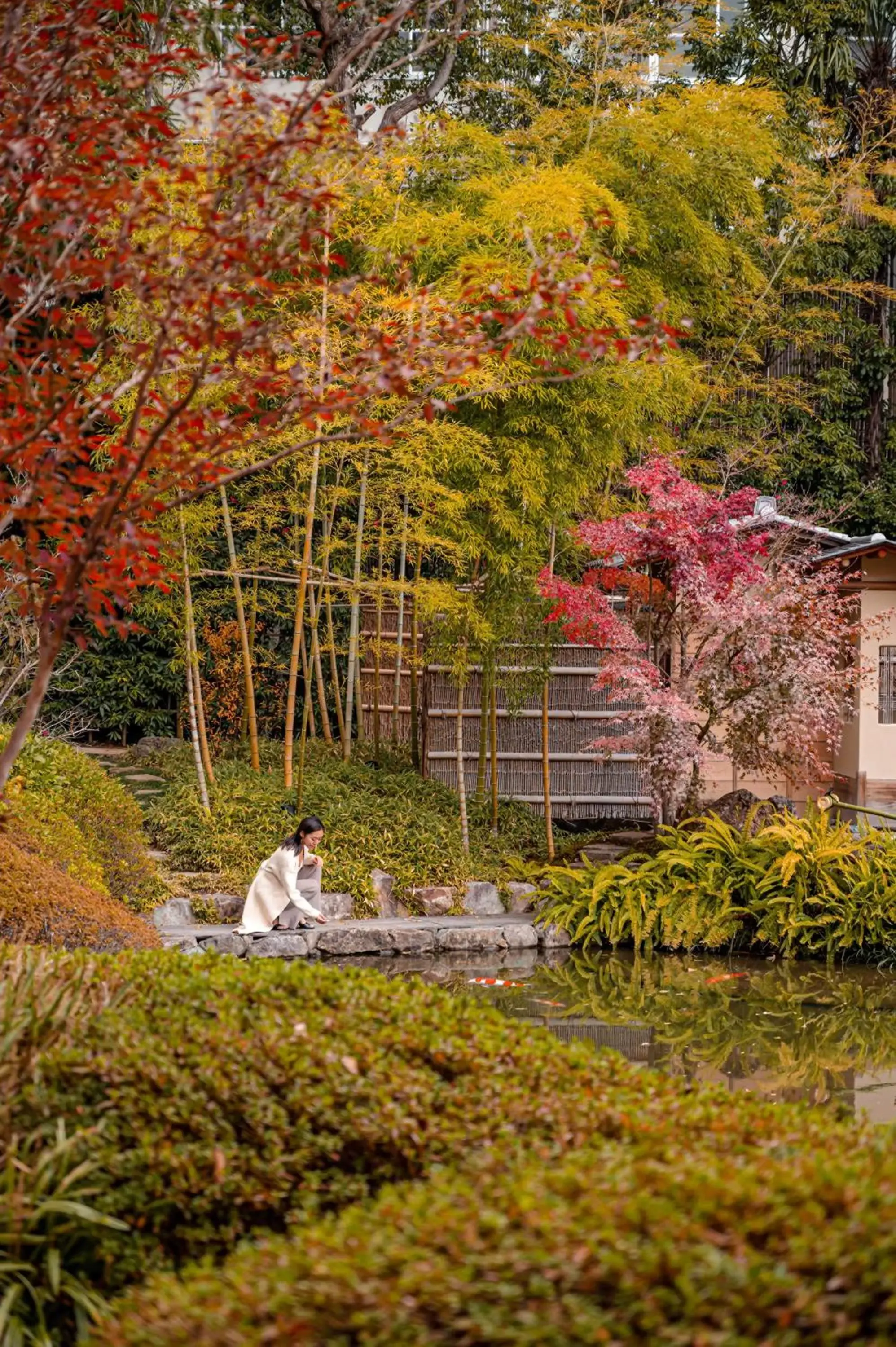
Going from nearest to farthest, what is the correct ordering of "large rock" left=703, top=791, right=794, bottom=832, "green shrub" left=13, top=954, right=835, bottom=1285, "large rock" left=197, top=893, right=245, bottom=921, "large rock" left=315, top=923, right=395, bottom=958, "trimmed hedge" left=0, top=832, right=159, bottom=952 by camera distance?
"green shrub" left=13, top=954, right=835, bottom=1285
"trimmed hedge" left=0, top=832, right=159, bottom=952
"large rock" left=315, top=923, right=395, bottom=958
"large rock" left=197, top=893, right=245, bottom=921
"large rock" left=703, top=791, right=794, bottom=832

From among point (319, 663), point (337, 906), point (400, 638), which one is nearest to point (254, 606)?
point (319, 663)

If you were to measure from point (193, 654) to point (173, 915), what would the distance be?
2.12 meters

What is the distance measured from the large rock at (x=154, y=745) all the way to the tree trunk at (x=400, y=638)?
2.09 m

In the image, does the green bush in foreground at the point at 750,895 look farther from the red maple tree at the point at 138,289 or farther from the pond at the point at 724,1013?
the red maple tree at the point at 138,289

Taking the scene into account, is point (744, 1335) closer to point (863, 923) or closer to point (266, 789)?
point (863, 923)

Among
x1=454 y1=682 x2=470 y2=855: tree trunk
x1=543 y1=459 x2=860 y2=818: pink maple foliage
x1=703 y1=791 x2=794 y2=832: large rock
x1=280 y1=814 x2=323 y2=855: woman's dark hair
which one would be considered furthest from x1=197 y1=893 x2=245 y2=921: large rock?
x1=703 y1=791 x2=794 y2=832: large rock

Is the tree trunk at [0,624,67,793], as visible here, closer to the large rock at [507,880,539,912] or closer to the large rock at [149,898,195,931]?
the large rock at [149,898,195,931]

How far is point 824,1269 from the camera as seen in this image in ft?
6.32

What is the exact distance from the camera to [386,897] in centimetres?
949

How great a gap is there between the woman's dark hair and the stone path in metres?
0.62

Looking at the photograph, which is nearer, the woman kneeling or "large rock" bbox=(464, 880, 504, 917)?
the woman kneeling

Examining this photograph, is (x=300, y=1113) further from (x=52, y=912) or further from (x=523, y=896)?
(x=523, y=896)

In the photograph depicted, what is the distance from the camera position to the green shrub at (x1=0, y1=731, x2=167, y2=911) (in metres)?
7.14

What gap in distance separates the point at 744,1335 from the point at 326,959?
7.07 meters
